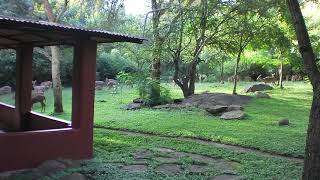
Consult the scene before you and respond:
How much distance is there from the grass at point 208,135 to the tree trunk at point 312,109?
1.44 metres

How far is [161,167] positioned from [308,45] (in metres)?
3.39

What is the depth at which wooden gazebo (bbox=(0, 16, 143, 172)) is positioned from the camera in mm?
7066

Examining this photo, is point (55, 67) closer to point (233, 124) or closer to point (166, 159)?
point (233, 124)

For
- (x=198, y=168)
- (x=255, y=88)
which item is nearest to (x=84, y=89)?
(x=198, y=168)

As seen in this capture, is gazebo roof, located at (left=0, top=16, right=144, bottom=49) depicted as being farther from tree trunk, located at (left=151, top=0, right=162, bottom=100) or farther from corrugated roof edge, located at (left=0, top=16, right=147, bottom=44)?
tree trunk, located at (left=151, top=0, right=162, bottom=100)

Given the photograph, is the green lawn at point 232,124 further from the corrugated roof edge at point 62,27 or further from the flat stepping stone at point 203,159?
the corrugated roof edge at point 62,27

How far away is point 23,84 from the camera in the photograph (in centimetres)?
1031

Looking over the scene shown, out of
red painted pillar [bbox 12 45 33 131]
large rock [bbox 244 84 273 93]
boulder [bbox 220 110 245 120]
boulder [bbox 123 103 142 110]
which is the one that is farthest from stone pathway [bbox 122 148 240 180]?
large rock [bbox 244 84 273 93]

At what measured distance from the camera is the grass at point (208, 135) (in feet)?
24.1

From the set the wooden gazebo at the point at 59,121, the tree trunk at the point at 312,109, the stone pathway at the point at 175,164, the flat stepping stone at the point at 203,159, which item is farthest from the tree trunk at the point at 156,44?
the tree trunk at the point at 312,109

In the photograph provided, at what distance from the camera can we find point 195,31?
1903cm

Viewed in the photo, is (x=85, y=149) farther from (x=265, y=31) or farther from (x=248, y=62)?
(x=248, y=62)

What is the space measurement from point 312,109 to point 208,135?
17.3 feet

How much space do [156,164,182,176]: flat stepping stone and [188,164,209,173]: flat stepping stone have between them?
0.22 m
